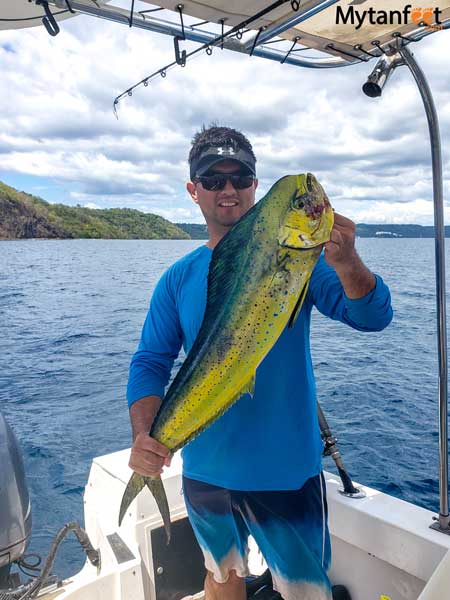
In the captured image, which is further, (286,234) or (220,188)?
(220,188)

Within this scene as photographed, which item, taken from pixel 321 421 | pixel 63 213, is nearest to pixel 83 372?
pixel 321 421

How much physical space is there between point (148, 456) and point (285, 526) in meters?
0.61

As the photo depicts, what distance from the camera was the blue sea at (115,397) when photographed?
22.9 feet

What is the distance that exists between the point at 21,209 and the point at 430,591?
255 feet

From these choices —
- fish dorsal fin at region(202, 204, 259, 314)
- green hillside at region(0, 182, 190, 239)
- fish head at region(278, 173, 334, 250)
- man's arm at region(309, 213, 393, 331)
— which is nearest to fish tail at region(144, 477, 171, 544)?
fish dorsal fin at region(202, 204, 259, 314)

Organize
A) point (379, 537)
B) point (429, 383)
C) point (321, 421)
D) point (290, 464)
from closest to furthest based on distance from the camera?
point (290, 464) → point (379, 537) → point (321, 421) → point (429, 383)

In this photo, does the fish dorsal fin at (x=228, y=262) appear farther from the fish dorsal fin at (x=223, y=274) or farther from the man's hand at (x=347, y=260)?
the man's hand at (x=347, y=260)

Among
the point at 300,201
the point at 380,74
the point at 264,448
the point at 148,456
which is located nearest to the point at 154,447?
the point at 148,456

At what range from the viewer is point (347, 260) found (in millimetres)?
1446

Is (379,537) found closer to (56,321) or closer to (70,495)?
(70,495)

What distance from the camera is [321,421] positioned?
2.68 meters

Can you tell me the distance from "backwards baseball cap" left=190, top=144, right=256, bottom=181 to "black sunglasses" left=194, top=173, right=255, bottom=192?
2 cm

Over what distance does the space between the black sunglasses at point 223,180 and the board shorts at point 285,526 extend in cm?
113

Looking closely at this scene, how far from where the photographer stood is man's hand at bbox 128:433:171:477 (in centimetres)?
163
